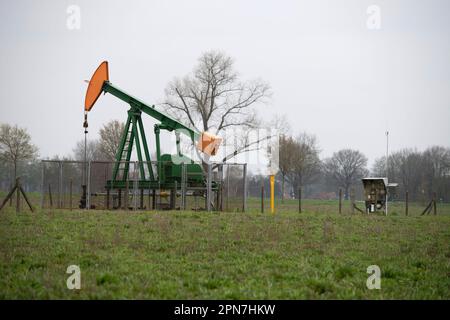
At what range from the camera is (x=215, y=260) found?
9117 mm

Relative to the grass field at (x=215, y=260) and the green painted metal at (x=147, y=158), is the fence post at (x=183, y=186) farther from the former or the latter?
the grass field at (x=215, y=260)

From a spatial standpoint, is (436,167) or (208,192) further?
(436,167)

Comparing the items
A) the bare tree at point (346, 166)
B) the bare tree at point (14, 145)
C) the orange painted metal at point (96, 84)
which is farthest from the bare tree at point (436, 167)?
the orange painted metal at point (96, 84)

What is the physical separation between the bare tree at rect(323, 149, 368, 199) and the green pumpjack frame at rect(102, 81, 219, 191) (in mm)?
71785

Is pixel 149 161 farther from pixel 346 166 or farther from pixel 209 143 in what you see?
pixel 346 166

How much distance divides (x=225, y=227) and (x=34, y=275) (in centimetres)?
720

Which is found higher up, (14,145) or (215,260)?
Result: (14,145)

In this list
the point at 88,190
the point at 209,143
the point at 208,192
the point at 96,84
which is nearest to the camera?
the point at 88,190

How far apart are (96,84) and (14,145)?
75.4ft

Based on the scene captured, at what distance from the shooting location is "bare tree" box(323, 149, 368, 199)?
96312mm

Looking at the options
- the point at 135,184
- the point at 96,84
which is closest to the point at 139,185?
the point at 135,184

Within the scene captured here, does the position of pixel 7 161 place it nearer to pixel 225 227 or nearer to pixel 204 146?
pixel 204 146

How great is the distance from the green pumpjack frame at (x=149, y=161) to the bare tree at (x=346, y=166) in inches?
2826
